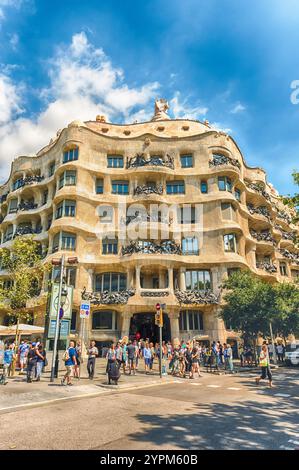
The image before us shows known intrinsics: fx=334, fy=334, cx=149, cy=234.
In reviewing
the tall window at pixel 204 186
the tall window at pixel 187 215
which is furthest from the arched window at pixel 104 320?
the tall window at pixel 204 186

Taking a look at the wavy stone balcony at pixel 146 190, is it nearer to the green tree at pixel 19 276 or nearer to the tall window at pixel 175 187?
the tall window at pixel 175 187

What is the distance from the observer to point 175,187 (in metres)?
34.2

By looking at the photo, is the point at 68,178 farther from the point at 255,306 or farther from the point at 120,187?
the point at 255,306

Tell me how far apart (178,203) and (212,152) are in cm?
682

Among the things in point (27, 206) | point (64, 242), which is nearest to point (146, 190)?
point (64, 242)

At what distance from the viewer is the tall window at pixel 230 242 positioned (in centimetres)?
3181

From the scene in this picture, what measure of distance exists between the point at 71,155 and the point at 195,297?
60.0 ft

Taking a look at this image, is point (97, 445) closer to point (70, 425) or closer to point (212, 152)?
point (70, 425)

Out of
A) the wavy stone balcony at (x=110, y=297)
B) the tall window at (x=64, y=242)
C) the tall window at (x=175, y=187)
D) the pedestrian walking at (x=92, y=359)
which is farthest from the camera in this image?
the tall window at (x=175, y=187)

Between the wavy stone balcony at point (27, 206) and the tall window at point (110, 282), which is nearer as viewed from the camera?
the tall window at point (110, 282)

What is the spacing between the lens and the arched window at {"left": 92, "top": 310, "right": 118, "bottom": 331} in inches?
1193

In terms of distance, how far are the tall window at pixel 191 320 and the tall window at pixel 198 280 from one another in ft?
8.07

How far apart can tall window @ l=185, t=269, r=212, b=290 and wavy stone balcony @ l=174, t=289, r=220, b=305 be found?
3.75 ft
